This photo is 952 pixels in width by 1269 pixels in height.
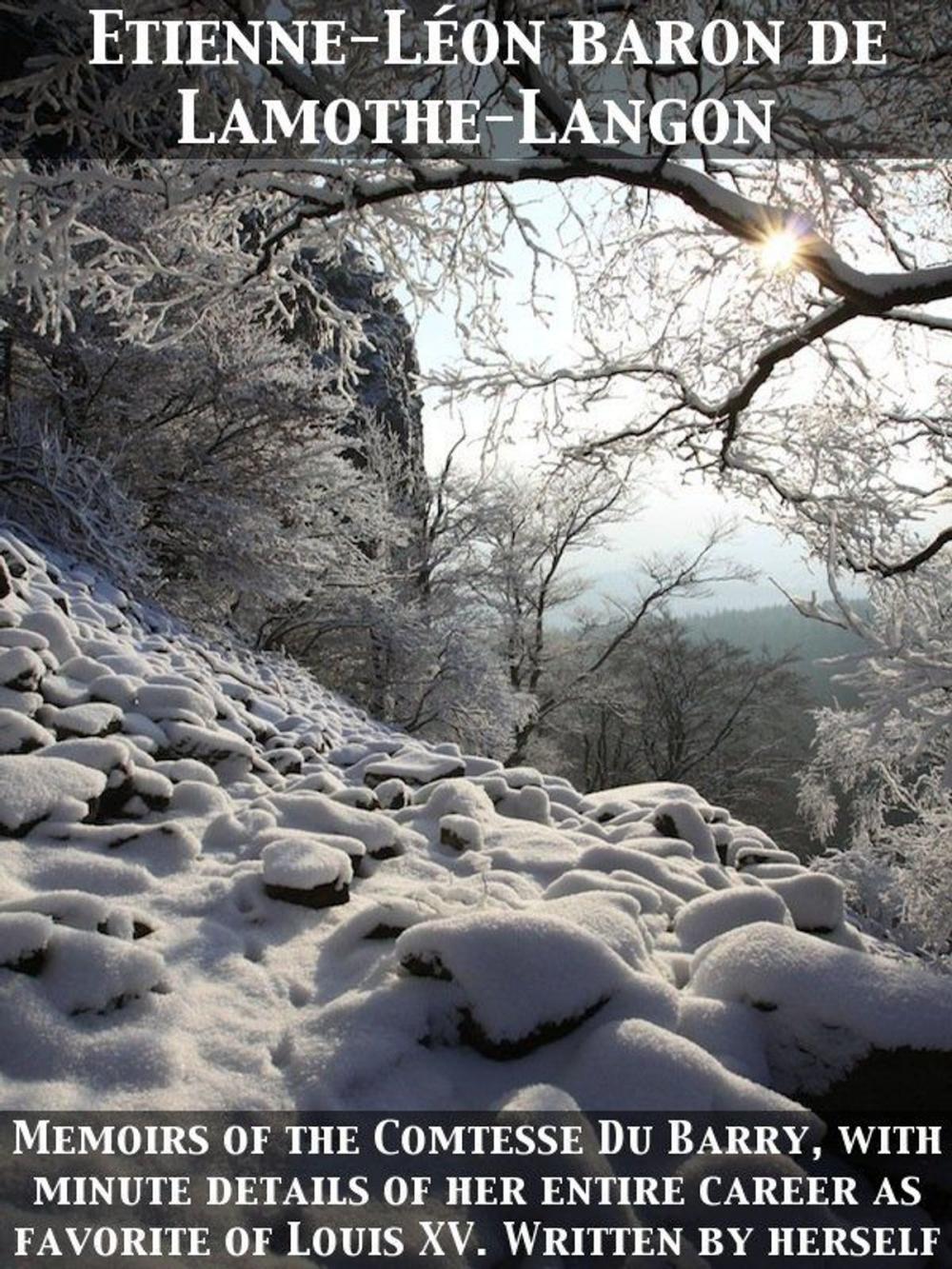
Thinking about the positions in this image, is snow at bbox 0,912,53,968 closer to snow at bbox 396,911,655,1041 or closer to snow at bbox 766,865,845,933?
snow at bbox 396,911,655,1041

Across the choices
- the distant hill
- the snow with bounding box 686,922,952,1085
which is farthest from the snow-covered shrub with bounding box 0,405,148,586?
the distant hill

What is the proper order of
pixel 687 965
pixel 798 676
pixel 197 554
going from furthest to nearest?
pixel 798 676
pixel 197 554
pixel 687 965

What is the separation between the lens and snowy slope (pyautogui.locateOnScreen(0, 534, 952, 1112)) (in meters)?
1.64

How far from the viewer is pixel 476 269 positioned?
452cm

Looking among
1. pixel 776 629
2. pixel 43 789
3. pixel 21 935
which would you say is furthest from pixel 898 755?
pixel 776 629

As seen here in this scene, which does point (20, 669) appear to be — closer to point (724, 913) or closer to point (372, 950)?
point (372, 950)

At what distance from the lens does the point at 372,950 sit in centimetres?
218

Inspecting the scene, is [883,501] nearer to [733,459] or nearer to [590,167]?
[733,459]

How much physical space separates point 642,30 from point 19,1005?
171 inches

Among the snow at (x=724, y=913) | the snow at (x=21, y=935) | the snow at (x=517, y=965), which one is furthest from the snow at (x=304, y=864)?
the snow at (x=724, y=913)

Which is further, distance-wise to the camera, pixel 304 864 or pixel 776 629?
pixel 776 629

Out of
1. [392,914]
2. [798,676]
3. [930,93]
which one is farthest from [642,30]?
[798,676]

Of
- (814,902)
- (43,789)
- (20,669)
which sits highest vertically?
(20,669)

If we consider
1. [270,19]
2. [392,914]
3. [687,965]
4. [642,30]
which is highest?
[642,30]
